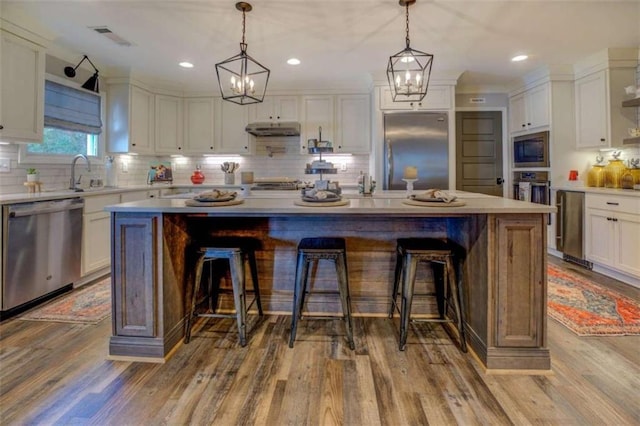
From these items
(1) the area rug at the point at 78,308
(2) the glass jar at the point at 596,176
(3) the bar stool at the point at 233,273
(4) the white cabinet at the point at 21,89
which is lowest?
(1) the area rug at the point at 78,308

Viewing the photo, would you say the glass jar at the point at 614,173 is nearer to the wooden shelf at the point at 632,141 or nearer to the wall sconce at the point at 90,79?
the wooden shelf at the point at 632,141

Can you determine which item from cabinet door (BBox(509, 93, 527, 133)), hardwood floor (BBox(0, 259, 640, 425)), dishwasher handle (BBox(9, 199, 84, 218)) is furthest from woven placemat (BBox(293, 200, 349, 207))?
cabinet door (BBox(509, 93, 527, 133))

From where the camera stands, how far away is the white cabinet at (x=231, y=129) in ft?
17.5

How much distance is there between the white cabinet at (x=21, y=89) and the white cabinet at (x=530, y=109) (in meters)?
5.70

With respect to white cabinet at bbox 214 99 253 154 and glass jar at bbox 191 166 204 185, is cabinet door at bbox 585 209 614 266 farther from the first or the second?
glass jar at bbox 191 166 204 185

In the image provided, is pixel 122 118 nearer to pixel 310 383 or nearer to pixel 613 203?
pixel 310 383

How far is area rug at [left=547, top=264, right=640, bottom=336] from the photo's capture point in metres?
2.36

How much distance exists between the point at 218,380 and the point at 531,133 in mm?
4951

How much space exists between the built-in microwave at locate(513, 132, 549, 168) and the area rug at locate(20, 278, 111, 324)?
522 cm

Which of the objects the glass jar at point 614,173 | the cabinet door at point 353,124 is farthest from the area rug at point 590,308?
the cabinet door at point 353,124

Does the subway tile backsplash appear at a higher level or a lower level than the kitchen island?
higher

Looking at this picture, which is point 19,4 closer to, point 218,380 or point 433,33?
point 218,380

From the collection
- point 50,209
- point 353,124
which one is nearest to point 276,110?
point 353,124

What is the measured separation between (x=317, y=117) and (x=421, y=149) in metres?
1.69
